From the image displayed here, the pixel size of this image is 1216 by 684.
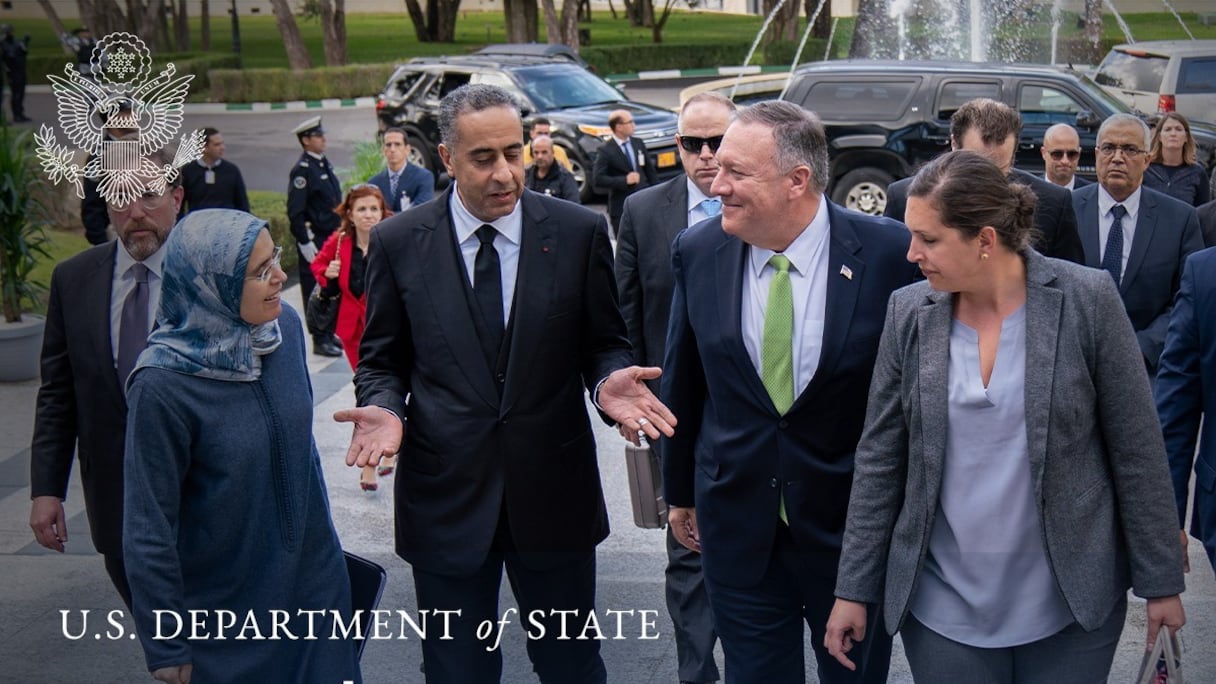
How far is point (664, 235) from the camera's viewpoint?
4.96m

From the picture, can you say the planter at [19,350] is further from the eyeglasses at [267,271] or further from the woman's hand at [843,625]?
the woman's hand at [843,625]

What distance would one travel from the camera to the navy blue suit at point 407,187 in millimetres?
10297

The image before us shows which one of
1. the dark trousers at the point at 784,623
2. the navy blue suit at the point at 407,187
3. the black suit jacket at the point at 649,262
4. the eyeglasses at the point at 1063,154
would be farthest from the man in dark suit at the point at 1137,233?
the navy blue suit at the point at 407,187

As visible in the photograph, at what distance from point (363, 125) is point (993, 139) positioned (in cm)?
2420

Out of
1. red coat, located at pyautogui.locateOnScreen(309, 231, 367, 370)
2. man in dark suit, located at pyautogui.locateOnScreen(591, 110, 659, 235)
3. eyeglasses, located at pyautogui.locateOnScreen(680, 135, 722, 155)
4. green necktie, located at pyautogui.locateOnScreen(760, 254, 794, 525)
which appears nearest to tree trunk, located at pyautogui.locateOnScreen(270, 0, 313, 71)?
man in dark suit, located at pyautogui.locateOnScreen(591, 110, 659, 235)

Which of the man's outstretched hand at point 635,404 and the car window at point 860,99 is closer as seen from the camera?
the man's outstretched hand at point 635,404

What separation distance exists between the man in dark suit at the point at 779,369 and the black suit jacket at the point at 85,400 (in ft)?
5.89

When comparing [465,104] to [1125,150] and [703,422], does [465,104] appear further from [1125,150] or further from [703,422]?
[1125,150]

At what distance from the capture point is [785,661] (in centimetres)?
372

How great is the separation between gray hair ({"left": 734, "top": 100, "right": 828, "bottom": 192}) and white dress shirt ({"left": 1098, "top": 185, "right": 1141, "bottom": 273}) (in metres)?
3.09

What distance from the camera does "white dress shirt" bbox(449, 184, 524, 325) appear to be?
399 centimetres

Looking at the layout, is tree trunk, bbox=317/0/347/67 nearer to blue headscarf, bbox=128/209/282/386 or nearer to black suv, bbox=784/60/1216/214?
black suv, bbox=784/60/1216/214

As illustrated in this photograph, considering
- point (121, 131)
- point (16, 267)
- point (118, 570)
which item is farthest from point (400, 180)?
point (118, 570)

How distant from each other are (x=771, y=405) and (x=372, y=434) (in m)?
1.10
